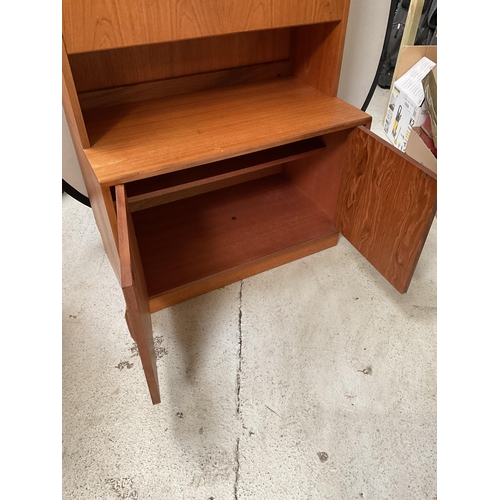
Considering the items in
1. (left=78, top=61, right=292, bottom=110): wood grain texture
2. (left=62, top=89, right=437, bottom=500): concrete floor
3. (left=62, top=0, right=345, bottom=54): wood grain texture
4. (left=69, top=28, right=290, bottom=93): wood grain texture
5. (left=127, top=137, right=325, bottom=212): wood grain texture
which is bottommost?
(left=62, top=89, right=437, bottom=500): concrete floor

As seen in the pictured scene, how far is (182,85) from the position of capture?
52.2 inches

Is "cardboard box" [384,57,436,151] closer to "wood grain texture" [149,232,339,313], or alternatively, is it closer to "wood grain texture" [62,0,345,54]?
"wood grain texture" [149,232,339,313]

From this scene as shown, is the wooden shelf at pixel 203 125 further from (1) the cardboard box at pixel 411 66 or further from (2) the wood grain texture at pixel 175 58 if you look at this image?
(1) the cardboard box at pixel 411 66

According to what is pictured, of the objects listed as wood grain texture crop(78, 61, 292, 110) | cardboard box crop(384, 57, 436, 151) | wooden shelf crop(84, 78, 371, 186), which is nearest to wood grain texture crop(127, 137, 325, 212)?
wooden shelf crop(84, 78, 371, 186)

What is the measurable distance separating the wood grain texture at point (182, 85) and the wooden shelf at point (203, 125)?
0.03 m

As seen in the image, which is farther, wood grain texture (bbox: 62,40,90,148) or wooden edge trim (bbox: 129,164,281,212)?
wooden edge trim (bbox: 129,164,281,212)

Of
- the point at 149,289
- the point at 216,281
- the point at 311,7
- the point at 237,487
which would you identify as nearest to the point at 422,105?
the point at 311,7

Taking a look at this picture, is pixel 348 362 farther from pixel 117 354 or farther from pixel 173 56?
pixel 173 56

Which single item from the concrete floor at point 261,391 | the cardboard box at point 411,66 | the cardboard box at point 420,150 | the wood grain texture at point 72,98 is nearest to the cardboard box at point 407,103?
the cardboard box at point 411,66

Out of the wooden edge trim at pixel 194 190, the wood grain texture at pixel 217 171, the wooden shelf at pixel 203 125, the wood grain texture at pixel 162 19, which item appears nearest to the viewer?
the wood grain texture at pixel 162 19

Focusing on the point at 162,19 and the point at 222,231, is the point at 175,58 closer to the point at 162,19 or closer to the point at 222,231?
the point at 162,19

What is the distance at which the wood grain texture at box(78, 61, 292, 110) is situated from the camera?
1.22 metres

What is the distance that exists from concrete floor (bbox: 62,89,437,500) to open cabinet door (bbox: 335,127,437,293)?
207mm

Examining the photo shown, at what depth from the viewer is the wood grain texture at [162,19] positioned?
84cm
